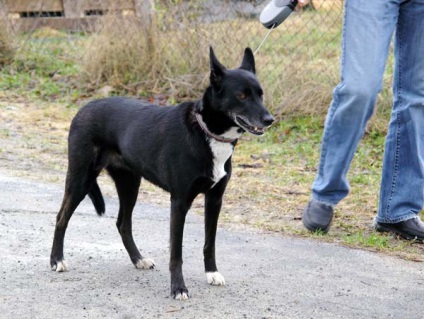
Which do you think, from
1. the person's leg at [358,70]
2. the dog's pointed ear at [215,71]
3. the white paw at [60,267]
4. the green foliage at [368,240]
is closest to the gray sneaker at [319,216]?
the green foliage at [368,240]

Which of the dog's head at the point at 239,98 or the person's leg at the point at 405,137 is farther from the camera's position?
the person's leg at the point at 405,137

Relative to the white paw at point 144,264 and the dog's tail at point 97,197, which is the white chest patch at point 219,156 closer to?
the white paw at point 144,264

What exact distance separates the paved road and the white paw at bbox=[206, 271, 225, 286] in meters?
0.04

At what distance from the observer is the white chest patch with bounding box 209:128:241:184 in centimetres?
382

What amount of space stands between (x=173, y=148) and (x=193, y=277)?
2.28 ft

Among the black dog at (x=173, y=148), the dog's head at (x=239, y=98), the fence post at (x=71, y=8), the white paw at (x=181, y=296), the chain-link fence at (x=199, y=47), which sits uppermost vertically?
the dog's head at (x=239, y=98)

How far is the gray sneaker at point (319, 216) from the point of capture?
487 cm

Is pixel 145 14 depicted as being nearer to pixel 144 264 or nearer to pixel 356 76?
pixel 356 76

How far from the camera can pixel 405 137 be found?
4891 millimetres

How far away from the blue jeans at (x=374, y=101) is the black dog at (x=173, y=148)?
0.72 m

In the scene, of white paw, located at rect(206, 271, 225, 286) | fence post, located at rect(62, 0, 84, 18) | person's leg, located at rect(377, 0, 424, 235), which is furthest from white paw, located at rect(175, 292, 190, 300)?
fence post, located at rect(62, 0, 84, 18)

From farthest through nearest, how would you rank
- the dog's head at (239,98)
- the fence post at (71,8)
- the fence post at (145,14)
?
the fence post at (71,8) < the fence post at (145,14) < the dog's head at (239,98)

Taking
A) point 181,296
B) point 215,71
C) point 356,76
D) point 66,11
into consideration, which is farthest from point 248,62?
point 66,11

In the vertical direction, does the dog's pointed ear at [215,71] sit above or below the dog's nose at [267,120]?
above
